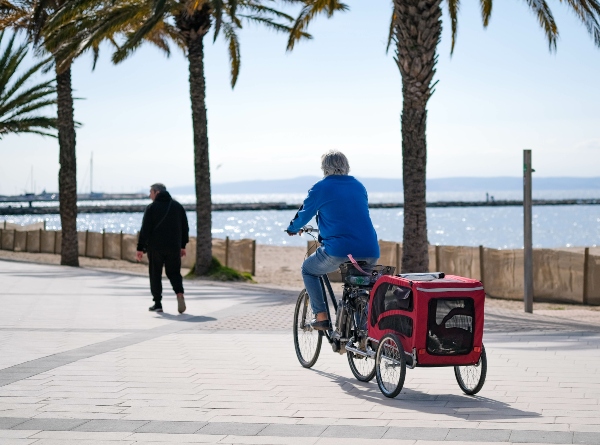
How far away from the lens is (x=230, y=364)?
8750mm

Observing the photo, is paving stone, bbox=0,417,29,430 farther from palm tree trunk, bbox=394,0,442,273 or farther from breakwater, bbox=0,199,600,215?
breakwater, bbox=0,199,600,215

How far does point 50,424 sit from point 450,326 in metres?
2.81

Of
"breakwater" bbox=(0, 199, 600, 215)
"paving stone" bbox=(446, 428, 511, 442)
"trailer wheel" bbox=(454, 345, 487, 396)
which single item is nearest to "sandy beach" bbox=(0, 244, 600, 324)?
"trailer wheel" bbox=(454, 345, 487, 396)

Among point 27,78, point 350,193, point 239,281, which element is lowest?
point 239,281

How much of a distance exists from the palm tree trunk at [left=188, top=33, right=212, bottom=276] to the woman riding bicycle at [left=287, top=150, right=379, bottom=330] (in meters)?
14.3

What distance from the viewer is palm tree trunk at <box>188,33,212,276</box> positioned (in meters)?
22.3

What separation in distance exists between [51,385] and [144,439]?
2097 millimetres

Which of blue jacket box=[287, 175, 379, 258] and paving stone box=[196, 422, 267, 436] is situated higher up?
blue jacket box=[287, 175, 379, 258]

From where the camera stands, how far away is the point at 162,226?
42.7ft

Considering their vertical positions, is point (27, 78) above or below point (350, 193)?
above

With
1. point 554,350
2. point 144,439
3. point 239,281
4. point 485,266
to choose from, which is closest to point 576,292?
point 485,266

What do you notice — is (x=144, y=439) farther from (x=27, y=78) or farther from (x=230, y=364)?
(x=27, y=78)

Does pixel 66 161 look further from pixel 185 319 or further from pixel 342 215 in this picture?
pixel 342 215

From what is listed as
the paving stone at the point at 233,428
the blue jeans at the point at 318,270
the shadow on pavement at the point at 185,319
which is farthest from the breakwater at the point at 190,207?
the paving stone at the point at 233,428
